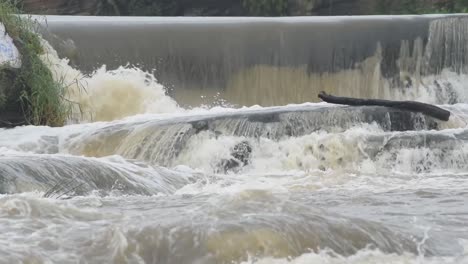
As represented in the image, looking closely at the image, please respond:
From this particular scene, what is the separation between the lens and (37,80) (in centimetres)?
1145

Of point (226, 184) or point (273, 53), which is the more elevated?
point (273, 53)

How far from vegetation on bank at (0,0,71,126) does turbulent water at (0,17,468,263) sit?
1.99 feet

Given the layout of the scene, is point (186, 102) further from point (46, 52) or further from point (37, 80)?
Answer: point (37, 80)

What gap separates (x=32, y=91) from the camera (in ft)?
37.3

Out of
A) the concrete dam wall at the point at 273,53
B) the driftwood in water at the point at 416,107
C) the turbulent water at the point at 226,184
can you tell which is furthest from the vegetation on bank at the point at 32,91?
the driftwood in water at the point at 416,107

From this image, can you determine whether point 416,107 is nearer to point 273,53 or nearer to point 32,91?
point 32,91

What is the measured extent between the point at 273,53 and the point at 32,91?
478cm

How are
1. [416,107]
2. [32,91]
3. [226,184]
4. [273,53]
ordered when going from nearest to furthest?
1. [226,184]
2. [416,107]
3. [32,91]
4. [273,53]

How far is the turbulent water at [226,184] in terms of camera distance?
16.1ft

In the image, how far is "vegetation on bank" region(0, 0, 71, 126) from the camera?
37.1 ft

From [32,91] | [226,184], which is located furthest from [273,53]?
[226,184]

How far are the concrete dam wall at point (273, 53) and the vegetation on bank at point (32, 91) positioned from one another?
1.93m

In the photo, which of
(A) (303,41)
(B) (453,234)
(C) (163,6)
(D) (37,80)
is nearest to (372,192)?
(B) (453,234)

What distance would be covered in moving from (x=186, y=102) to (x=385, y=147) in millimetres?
4939
